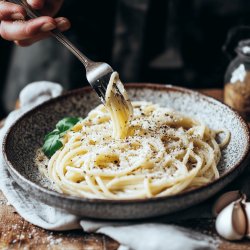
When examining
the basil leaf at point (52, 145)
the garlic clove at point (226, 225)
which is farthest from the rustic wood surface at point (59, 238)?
the basil leaf at point (52, 145)

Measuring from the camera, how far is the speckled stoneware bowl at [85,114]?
6.43 ft

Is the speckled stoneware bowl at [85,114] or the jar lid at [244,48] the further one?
the jar lid at [244,48]

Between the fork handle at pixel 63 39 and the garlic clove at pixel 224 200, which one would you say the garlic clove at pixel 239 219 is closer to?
the garlic clove at pixel 224 200

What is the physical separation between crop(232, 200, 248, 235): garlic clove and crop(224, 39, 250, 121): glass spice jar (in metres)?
1.14

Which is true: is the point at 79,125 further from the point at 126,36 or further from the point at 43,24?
the point at 126,36

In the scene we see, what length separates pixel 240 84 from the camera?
9.95 ft

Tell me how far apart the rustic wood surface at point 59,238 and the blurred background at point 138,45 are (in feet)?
9.15

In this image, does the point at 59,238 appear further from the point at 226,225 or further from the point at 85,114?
the point at 85,114

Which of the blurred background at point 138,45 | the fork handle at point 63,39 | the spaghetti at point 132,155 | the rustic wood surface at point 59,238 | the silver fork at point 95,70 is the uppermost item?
the fork handle at point 63,39

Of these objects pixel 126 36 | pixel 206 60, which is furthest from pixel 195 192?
pixel 206 60

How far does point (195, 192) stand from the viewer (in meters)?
1.99

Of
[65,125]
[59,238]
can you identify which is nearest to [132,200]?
[59,238]

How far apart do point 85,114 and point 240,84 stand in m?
0.96

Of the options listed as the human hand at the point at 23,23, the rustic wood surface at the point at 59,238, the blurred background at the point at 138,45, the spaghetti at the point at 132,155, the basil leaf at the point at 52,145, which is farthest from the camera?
the blurred background at the point at 138,45
